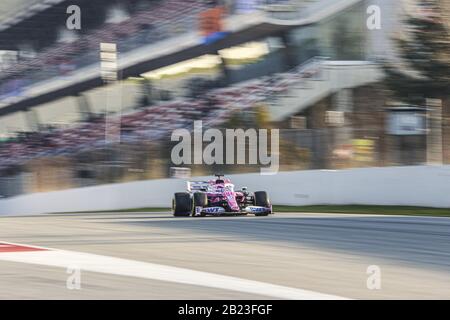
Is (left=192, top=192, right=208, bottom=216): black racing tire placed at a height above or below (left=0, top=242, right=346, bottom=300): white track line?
above

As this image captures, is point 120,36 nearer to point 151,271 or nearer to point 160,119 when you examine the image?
point 160,119

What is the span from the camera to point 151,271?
716cm

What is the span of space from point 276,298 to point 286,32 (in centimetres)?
2022

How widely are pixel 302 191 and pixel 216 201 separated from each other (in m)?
5.42

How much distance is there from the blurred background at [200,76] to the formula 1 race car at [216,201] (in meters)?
5.42

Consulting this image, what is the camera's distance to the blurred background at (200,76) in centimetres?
2216

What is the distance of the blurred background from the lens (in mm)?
22156

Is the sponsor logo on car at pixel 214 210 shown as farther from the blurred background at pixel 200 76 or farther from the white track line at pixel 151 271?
the white track line at pixel 151 271

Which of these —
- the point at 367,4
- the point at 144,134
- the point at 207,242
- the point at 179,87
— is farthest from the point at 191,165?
the point at 207,242

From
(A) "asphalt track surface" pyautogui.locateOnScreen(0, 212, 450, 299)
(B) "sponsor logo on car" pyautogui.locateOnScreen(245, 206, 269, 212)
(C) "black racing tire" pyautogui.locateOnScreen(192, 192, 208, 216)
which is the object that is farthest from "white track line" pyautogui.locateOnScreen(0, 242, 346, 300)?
(B) "sponsor logo on car" pyautogui.locateOnScreen(245, 206, 269, 212)

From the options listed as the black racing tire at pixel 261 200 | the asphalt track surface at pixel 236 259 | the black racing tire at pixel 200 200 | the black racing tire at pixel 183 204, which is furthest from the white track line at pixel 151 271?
the black racing tire at pixel 261 200

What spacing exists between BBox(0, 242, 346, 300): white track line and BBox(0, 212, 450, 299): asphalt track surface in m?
0.02

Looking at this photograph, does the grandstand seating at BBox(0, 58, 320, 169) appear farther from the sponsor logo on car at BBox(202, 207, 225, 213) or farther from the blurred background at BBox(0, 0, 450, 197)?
the sponsor logo on car at BBox(202, 207, 225, 213)

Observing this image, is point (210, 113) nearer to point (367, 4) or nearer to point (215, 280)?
point (367, 4)
